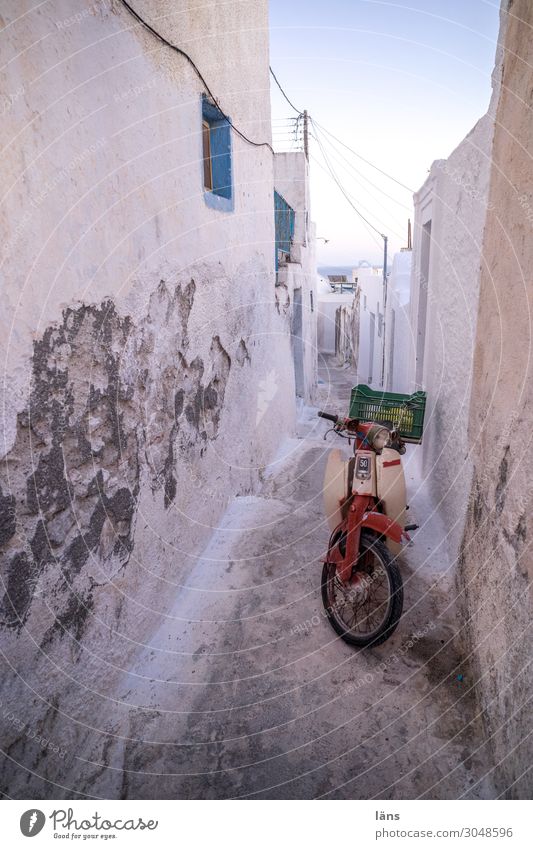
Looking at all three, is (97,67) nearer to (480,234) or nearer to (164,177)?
(164,177)

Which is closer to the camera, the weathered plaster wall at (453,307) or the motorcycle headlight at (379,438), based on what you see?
the motorcycle headlight at (379,438)

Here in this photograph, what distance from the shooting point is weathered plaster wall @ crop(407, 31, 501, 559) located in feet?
11.4

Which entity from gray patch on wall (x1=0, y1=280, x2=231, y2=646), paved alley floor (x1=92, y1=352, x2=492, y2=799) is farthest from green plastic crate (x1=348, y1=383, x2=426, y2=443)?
gray patch on wall (x1=0, y1=280, x2=231, y2=646)

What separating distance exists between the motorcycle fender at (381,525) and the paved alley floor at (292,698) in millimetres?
540

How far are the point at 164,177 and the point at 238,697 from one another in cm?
306

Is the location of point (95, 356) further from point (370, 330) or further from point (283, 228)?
point (370, 330)

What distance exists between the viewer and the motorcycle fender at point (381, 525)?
10.2 feet

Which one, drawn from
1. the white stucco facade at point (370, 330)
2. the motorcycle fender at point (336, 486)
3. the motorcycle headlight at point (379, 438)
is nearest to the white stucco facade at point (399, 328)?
the white stucco facade at point (370, 330)

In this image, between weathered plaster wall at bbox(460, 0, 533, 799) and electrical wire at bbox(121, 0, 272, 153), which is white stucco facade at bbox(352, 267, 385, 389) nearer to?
electrical wire at bbox(121, 0, 272, 153)

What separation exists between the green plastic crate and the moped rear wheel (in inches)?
78.8

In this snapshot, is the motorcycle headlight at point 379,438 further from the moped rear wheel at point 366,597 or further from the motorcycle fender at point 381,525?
the moped rear wheel at point 366,597

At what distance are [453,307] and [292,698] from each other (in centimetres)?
322

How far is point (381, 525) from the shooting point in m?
3.12

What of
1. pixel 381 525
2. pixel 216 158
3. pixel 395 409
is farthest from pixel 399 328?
pixel 381 525
